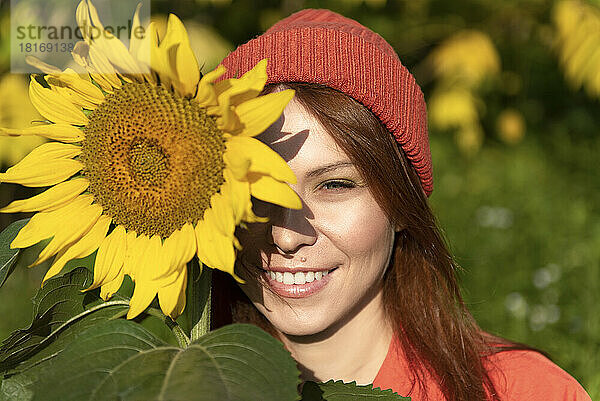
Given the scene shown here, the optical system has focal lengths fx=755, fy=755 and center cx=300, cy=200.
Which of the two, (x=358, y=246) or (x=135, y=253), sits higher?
(x=135, y=253)

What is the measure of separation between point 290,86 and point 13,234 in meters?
0.47

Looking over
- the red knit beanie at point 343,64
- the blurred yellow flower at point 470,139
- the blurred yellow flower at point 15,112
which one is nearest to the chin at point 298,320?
the red knit beanie at point 343,64

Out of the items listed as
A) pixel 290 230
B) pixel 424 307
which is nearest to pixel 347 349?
pixel 424 307

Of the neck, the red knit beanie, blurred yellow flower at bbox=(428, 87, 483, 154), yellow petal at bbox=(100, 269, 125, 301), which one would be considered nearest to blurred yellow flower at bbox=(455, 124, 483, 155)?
blurred yellow flower at bbox=(428, 87, 483, 154)

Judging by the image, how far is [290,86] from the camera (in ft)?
3.92

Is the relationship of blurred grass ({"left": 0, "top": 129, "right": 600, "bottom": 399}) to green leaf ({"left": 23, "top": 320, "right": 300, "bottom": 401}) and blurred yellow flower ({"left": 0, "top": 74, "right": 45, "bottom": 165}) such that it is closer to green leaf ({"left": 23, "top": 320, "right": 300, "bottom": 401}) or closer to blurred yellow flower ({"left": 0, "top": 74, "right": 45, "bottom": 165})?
blurred yellow flower ({"left": 0, "top": 74, "right": 45, "bottom": 165})

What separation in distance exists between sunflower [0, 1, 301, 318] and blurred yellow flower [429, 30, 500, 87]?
394 centimetres

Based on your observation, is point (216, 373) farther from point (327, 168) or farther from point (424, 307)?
point (424, 307)

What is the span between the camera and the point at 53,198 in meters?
0.87

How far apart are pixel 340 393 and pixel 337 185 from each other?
0.38 m

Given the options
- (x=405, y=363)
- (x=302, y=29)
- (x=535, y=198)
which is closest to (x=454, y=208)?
(x=535, y=198)

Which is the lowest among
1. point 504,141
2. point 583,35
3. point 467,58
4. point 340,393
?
point 504,141

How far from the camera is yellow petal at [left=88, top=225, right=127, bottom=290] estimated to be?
872mm

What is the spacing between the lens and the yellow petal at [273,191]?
772 mm
